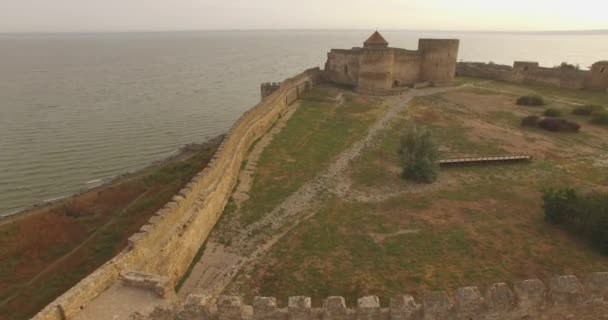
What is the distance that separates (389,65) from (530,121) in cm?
1213

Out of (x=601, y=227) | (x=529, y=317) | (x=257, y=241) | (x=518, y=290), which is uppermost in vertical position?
(x=518, y=290)

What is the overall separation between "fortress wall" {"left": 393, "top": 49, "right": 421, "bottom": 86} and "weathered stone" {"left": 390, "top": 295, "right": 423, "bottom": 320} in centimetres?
3198


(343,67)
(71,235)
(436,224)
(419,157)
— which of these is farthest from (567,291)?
(343,67)

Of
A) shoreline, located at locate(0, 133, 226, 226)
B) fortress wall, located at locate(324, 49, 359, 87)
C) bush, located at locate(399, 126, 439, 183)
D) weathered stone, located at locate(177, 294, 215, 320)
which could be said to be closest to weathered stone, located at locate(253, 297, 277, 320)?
weathered stone, located at locate(177, 294, 215, 320)

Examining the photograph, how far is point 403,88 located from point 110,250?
2802cm

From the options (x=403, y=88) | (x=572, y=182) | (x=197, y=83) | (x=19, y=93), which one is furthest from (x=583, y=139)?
(x=19, y=93)

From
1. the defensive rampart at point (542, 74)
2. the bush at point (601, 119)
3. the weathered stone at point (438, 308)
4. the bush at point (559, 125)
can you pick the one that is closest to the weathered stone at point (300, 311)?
the weathered stone at point (438, 308)

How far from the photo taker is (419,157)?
17.8m

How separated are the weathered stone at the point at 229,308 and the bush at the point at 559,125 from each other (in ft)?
79.9

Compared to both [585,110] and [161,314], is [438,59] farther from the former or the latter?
[161,314]

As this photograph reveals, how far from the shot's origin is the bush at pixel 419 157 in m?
17.5

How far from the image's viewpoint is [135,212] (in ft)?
59.3

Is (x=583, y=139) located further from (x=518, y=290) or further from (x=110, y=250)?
(x=110, y=250)

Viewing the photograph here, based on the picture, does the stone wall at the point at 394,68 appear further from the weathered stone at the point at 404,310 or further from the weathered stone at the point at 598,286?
the weathered stone at the point at 404,310
